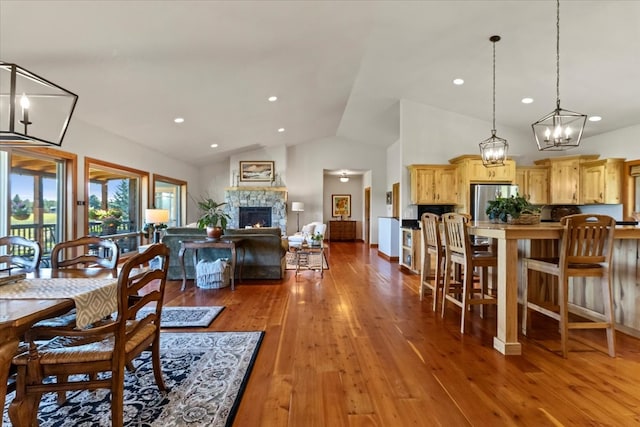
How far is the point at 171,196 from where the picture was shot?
8859 millimetres

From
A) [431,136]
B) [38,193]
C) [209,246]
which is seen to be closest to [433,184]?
[431,136]

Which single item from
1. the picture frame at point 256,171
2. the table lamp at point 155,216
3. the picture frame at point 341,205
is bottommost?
the table lamp at point 155,216

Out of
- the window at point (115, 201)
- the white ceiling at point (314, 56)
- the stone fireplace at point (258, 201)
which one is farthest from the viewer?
the stone fireplace at point (258, 201)

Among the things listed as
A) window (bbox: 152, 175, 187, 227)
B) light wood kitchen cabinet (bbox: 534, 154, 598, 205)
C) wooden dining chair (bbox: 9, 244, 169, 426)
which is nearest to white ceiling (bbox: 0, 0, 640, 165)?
light wood kitchen cabinet (bbox: 534, 154, 598, 205)

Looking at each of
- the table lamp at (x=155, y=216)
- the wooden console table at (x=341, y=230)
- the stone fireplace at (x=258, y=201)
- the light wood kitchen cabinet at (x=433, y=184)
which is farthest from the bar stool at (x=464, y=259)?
the wooden console table at (x=341, y=230)

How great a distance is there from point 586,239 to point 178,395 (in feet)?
10.1

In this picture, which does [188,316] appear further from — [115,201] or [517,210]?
[115,201]

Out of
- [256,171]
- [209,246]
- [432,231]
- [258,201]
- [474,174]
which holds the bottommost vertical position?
[209,246]

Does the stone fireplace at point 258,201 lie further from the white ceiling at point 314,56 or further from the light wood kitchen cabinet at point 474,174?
the light wood kitchen cabinet at point 474,174

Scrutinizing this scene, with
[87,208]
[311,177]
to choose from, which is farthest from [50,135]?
[311,177]

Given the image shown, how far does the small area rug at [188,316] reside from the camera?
3100 mm

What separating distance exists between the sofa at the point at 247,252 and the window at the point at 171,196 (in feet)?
10.2

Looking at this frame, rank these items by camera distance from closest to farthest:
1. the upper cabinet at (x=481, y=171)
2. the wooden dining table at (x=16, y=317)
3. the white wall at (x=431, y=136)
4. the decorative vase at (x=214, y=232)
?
1. the wooden dining table at (x=16, y=317)
2. the decorative vase at (x=214, y=232)
3. the upper cabinet at (x=481, y=171)
4. the white wall at (x=431, y=136)

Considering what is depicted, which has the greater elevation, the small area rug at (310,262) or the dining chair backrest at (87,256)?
the dining chair backrest at (87,256)
